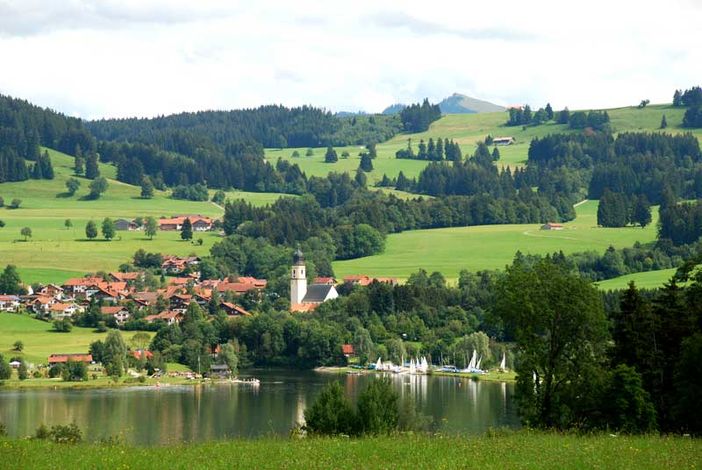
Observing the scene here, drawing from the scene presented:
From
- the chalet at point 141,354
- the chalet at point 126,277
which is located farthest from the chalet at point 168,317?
the chalet at point 126,277

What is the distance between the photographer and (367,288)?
12688 cm

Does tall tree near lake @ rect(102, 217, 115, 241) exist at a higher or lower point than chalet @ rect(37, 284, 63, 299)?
higher

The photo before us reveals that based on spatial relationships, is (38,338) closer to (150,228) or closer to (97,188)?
(150,228)

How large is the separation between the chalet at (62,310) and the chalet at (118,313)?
243cm

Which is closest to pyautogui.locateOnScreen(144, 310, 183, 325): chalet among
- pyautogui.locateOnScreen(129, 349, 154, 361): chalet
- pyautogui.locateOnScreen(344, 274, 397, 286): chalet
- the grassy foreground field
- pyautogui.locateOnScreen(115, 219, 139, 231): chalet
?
pyautogui.locateOnScreen(129, 349, 154, 361): chalet

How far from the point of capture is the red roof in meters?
97.1

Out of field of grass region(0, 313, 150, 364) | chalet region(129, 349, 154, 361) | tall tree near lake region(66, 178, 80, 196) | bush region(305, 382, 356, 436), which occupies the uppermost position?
tall tree near lake region(66, 178, 80, 196)

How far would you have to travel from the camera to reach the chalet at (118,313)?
121 metres

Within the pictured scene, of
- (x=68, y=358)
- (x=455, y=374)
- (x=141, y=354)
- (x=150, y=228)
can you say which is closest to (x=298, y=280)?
(x=150, y=228)

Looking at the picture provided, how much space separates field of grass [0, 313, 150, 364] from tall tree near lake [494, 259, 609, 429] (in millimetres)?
63724

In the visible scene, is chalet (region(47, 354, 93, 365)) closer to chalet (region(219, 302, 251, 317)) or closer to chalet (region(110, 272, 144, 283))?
chalet (region(219, 302, 251, 317))

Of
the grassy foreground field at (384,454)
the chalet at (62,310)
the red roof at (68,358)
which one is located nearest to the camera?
the grassy foreground field at (384,454)

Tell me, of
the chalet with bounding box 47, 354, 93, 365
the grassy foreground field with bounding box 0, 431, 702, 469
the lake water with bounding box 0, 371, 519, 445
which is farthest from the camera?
the chalet with bounding box 47, 354, 93, 365

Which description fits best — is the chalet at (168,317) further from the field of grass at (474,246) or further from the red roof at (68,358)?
the field of grass at (474,246)
